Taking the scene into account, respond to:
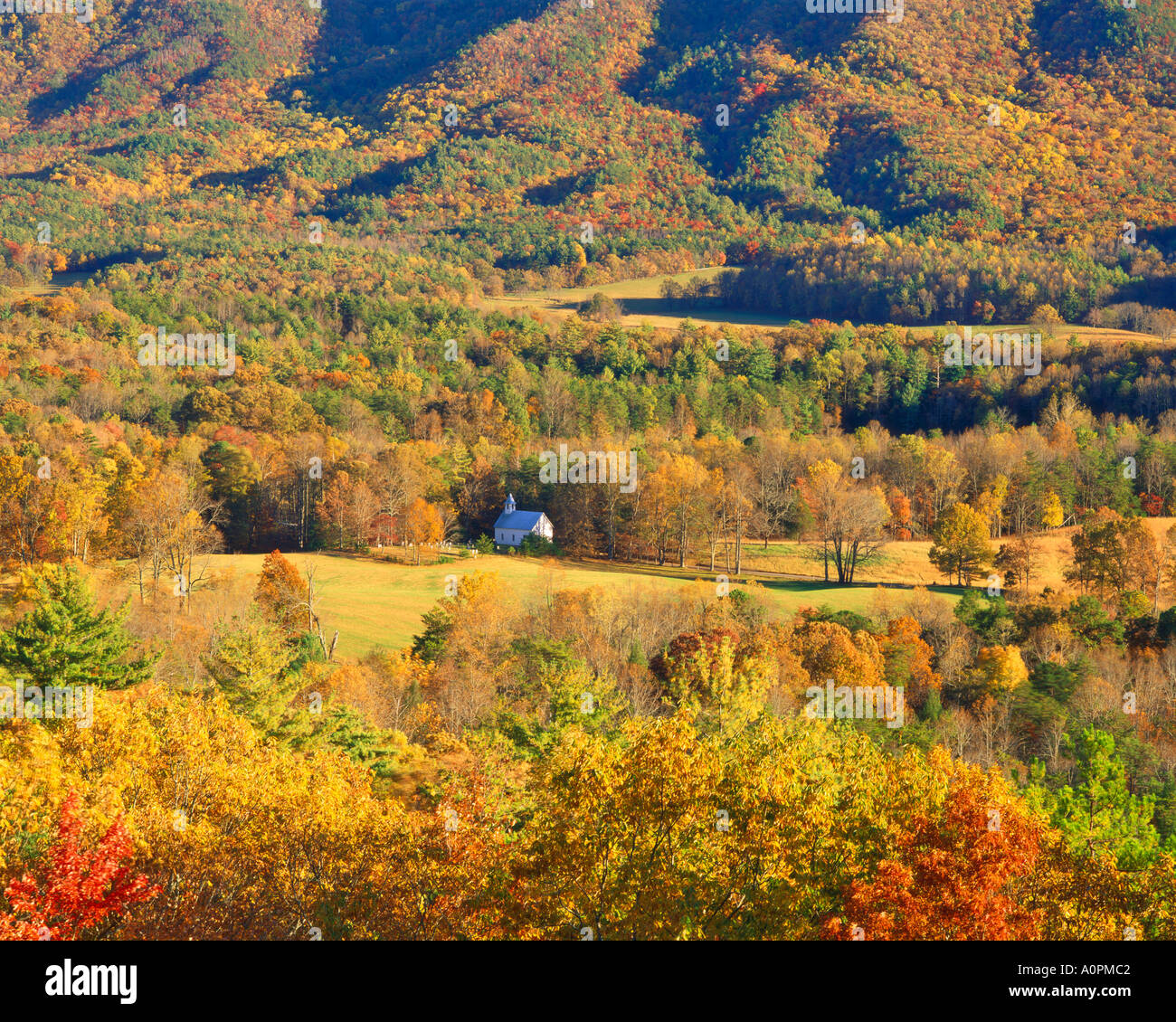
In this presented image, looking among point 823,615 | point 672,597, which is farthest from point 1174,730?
point 672,597

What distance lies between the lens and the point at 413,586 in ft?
206

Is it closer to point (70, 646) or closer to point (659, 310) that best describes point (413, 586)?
point (70, 646)

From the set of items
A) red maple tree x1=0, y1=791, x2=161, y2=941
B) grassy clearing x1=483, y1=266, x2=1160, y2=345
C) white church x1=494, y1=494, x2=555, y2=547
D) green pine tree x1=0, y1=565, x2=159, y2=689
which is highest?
grassy clearing x1=483, y1=266, x2=1160, y2=345

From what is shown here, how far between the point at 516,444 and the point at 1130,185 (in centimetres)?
13501

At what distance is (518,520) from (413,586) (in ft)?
55.5

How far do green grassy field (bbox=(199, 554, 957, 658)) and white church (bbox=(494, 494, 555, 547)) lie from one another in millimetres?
4282

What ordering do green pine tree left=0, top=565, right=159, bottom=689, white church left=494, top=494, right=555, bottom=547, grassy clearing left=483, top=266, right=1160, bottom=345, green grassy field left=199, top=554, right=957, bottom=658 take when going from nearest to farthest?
green pine tree left=0, top=565, right=159, bottom=689
green grassy field left=199, top=554, right=957, bottom=658
white church left=494, top=494, right=555, bottom=547
grassy clearing left=483, top=266, right=1160, bottom=345

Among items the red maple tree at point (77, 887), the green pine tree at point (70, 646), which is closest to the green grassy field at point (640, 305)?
the green pine tree at point (70, 646)

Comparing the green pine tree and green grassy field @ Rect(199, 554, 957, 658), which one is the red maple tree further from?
green grassy field @ Rect(199, 554, 957, 658)

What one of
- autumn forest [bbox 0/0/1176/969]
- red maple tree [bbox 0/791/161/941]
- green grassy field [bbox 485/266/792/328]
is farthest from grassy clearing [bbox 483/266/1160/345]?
red maple tree [bbox 0/791/161/941]

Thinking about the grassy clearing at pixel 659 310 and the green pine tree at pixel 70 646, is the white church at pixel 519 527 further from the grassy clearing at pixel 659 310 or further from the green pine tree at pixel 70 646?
the grassy clearing at pixel 659 310

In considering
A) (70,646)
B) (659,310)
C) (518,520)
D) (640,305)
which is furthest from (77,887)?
(640,305)

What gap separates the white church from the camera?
7750cm

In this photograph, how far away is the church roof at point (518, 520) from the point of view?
77688 mm
